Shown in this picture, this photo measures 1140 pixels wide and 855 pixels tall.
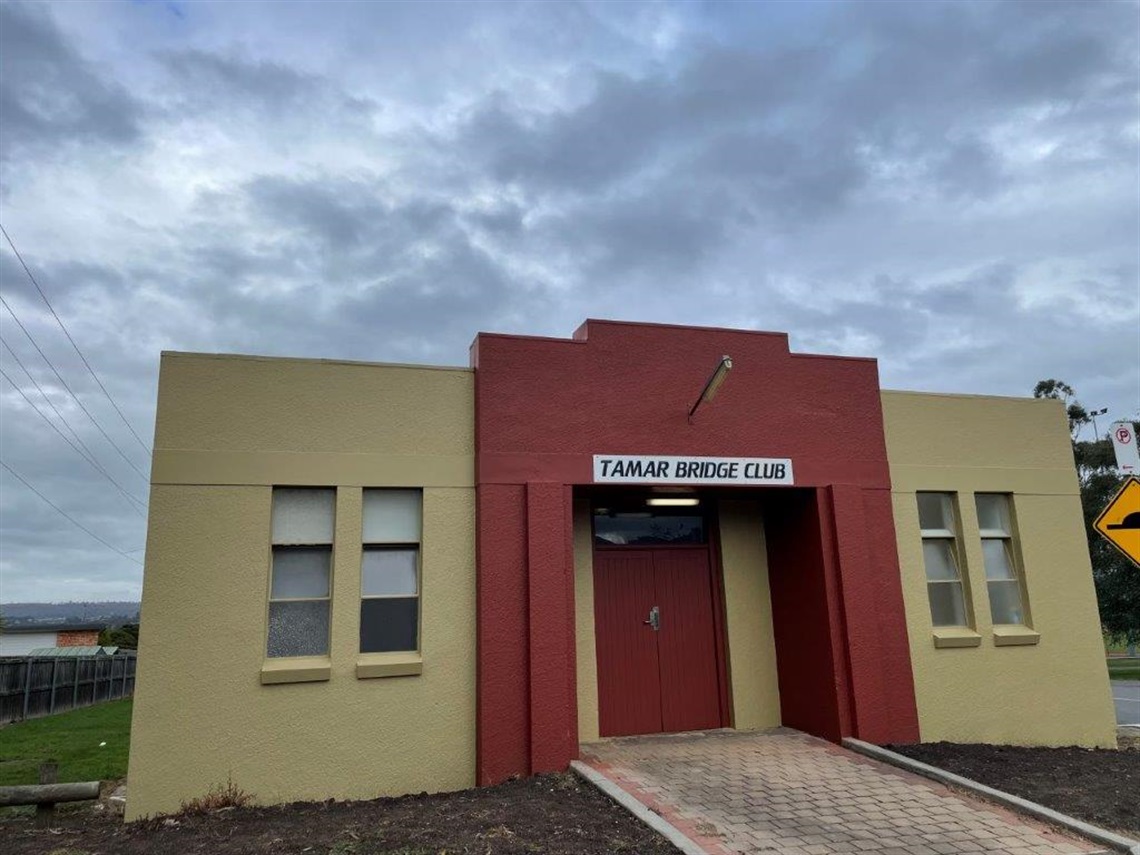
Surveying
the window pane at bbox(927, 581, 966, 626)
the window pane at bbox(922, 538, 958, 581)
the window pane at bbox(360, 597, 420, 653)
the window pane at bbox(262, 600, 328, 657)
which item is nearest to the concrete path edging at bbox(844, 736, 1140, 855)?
the window pane at bbox(927, 581, 966, 626)

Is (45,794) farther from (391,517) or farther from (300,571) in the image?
(391,517)

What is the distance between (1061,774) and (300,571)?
8332 millimetres

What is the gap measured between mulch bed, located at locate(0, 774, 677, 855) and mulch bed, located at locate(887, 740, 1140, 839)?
395 cm

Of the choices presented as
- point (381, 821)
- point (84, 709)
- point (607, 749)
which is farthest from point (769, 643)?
point (84, 709)

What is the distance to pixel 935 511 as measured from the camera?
11023 millimetres

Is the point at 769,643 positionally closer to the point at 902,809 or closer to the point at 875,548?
the point at 875,548

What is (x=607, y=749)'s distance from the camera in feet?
30.6

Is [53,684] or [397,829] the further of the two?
[53,684]

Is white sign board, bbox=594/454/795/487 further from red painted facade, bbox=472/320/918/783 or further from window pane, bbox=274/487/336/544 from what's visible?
window pane, bbox=274/487/336/544

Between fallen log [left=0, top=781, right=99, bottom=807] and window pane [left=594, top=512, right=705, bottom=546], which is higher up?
window pane [left=594, top=512, right=705, bottom=546]

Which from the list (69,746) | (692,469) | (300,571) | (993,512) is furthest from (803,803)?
(69,746)

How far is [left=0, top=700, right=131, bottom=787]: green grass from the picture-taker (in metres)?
11.1

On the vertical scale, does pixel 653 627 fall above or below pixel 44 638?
below

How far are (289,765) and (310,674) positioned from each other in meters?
0.87
